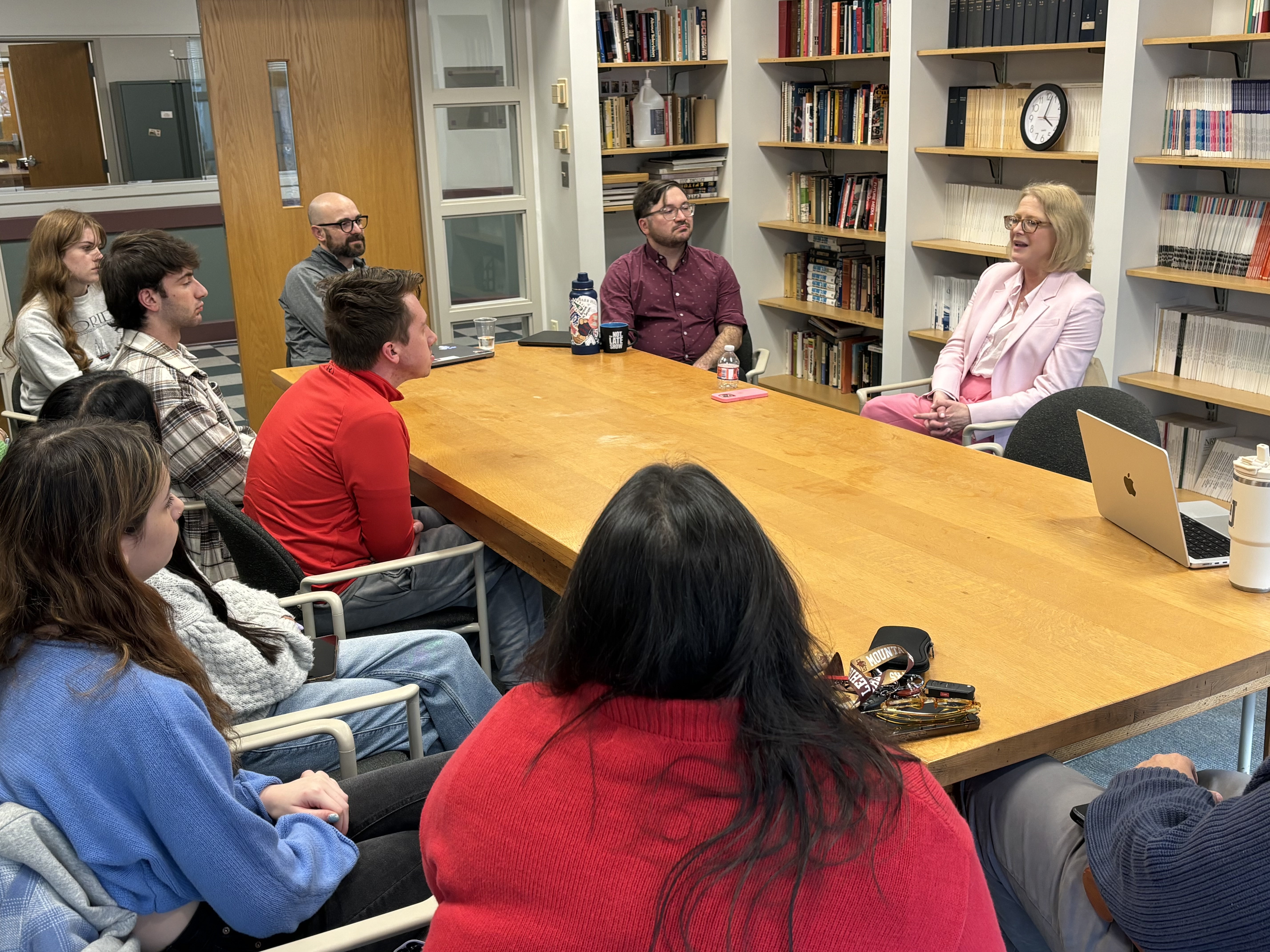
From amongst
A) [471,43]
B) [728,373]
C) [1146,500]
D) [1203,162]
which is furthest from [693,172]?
[1146,500]

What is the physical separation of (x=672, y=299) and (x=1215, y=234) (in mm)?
2089

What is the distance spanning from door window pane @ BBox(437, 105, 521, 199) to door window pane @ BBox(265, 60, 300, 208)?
74 centimetres

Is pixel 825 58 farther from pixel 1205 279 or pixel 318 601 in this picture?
pixel 318 601

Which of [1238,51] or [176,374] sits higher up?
[1238,51]

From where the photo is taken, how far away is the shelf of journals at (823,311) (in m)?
5.72

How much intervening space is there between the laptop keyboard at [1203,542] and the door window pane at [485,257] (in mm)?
4590

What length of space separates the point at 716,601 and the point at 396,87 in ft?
17.9

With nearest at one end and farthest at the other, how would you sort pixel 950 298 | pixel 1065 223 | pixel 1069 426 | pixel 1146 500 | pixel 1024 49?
1. pixel 1146 500
2. pixel 1069 426
3. pixel 1065 223
4. pixel 1024 49
5. pixel 950 298

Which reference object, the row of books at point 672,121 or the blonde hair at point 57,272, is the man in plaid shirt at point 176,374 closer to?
the blonde hair at point 57,272

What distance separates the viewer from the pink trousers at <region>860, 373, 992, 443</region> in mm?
3957

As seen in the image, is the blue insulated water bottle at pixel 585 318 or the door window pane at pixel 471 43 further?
the door window pane at pixel 471 43

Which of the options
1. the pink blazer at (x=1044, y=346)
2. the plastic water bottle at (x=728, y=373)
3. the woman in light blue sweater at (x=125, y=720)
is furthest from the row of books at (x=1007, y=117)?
the woman in light blue sweater at (x=125, y=720)

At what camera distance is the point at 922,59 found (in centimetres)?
501

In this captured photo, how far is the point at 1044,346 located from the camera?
371 cm
